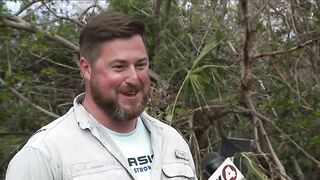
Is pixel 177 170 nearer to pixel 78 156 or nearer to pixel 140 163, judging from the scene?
pixel 140 163

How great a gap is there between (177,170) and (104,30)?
0.51 metres

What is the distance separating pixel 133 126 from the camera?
1818 mm

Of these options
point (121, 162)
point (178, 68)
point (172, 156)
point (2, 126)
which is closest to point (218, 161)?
point (172, 156)

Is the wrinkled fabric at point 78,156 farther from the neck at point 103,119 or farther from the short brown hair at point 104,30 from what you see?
the short brown hair at point 104,30

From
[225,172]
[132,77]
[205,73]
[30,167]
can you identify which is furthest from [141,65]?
[205,73]

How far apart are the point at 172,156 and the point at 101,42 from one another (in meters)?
0.46

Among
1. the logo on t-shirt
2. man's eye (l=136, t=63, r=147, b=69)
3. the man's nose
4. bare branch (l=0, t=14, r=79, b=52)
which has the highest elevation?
bare branch (l=0, t=14, r=79, b=52)

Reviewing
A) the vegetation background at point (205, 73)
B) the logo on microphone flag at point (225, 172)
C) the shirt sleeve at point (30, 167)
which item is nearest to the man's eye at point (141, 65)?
the shirt sleeve at point (30, 167)

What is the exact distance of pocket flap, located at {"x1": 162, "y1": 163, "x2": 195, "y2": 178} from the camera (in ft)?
5.86

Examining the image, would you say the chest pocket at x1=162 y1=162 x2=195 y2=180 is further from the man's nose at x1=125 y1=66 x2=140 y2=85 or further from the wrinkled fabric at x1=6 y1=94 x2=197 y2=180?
the man's nose at x1=125 y1=66 x2=140 y2=85

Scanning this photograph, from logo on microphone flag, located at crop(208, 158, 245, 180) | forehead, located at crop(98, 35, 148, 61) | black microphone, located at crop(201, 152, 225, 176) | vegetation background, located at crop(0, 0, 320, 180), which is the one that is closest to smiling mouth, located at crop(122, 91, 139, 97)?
forehead, located at crop(98, 35, 148, 61)

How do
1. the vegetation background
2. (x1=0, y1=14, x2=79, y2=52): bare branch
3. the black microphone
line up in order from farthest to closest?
(x1=0, y1=14, x2=79, y2=52): bare branch → the vegetation background → the black microphone

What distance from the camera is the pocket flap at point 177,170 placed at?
1786mm

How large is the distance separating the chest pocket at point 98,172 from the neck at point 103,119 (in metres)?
0.15
